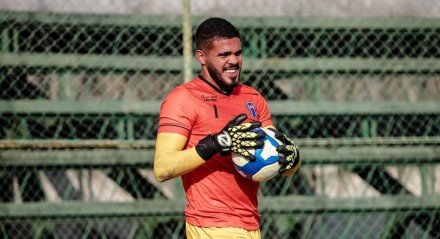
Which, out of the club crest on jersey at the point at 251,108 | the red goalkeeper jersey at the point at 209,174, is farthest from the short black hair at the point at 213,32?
the club crest on jersey at the point at 251,108

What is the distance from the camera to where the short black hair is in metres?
3.62

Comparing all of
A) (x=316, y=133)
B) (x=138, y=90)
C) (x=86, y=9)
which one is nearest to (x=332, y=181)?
(x=316, y=133)

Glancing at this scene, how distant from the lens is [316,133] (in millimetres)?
6945

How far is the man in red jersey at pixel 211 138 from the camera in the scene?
3.42 metres

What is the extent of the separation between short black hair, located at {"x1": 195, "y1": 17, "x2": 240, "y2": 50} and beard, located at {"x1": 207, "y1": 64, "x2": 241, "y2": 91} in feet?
0.36

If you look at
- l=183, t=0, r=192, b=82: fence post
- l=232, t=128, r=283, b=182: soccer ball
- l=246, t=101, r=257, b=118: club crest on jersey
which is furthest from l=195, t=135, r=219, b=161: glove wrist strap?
l=183, t=0, r=192, b=82: fence post

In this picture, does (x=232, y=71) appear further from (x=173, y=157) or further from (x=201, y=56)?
(x=173, y=157)

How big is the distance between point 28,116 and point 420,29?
10.9 ft

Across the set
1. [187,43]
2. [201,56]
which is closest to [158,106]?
[187,43]

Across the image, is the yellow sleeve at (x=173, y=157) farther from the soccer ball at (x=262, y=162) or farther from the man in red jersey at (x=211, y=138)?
the soccer ball at (x=262, y=162)

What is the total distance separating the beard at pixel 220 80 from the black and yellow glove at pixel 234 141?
1.00 feet

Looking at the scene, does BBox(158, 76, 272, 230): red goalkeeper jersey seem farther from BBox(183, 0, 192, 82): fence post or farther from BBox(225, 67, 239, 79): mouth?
BBox(183, 0, 192, 82): fence post

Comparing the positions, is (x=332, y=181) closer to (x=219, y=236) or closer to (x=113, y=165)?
(x=113, y=165)

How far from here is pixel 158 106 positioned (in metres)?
6.27
